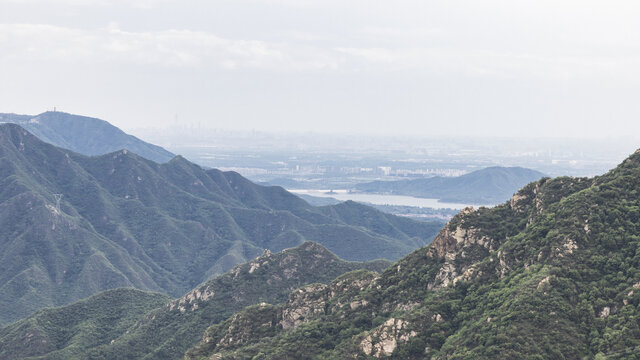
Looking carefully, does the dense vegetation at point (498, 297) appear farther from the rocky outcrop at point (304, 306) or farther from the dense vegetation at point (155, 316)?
the dense vegetation at point (155, 316)

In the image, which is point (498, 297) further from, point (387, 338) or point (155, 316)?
point (155, 316)

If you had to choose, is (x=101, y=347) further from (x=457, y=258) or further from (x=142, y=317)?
(x=457, y=258)

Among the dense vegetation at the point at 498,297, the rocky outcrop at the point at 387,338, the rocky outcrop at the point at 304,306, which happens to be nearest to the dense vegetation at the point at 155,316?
A: the rocky outcrop at the point at 304,306

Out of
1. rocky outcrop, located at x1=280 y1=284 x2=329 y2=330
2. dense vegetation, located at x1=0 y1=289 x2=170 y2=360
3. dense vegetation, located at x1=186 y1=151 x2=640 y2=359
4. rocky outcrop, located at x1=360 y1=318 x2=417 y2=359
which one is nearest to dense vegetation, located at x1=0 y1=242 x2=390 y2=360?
dense vegetation, located at x1=0 y1=289 x2=170 y2=360

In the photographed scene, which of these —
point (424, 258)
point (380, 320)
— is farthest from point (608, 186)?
point (380, 320)

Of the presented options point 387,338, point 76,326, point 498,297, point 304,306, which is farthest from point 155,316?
point 498,297

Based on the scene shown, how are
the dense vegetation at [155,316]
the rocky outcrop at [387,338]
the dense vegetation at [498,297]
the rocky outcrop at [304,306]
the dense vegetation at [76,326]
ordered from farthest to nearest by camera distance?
the dense vegetation at [76,326], the dense vegetation at [155,316], the rocky outcrop at [304,306], the rocky outcrop at [387,338], the dense vegetation at [498,297]
